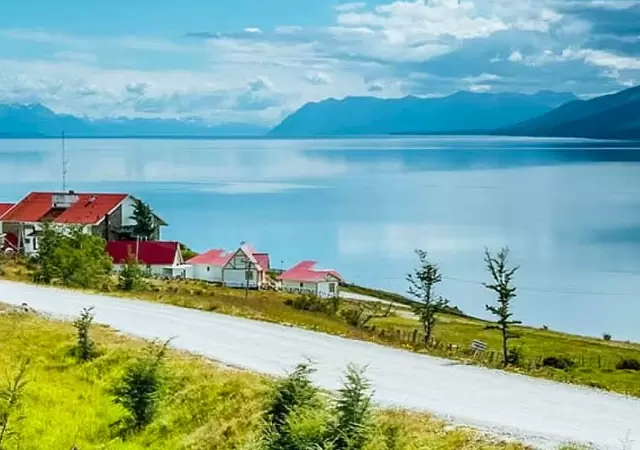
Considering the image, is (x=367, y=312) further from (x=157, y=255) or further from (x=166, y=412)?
(x=166, y=412)

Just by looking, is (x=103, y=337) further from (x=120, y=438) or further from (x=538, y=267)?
(x=538, y=267)

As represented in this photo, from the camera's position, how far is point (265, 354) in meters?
18.5

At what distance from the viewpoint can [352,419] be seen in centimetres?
1126

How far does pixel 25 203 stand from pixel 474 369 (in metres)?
66.0

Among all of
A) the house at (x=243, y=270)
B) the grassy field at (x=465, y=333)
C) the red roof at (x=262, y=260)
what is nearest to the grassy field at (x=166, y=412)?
the grassy field at (x=465, y=333)

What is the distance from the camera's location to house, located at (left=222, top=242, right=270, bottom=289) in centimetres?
7200

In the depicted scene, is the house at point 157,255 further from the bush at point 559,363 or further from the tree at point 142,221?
the bush at point 559,363

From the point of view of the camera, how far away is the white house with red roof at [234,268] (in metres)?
72.2

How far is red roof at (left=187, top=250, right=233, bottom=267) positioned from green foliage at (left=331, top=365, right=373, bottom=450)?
207 ft

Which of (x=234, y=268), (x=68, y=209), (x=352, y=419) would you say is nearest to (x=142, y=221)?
(x=68, y=209)

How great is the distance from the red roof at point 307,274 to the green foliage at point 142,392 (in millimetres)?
55842

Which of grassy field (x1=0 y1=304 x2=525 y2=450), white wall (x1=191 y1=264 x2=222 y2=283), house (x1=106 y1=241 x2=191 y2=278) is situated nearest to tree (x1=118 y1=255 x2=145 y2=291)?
grassy field (x1=0 y1=304 x2=525 y2=450)

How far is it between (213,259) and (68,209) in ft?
40.2

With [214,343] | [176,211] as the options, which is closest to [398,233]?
[176,211]
